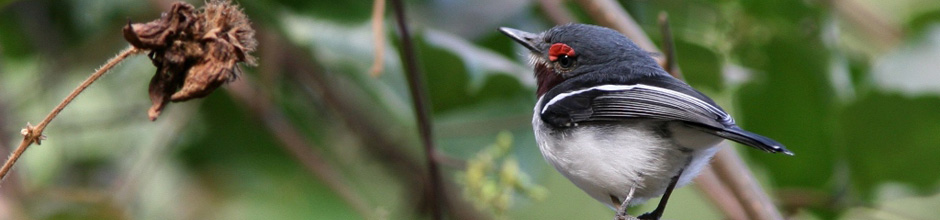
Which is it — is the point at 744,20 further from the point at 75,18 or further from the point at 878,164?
the point at 75,18

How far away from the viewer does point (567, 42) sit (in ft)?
8.69

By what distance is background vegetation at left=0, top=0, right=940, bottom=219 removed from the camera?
132 inches

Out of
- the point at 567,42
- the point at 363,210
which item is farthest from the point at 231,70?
the point at 363,210

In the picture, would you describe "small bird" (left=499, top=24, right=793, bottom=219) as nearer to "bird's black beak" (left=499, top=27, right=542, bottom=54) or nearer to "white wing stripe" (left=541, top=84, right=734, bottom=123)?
"white wing stripe" (left=541, top=84, right=734, bottom=123)

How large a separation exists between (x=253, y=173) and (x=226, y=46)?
2040 mm

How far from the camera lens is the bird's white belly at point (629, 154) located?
229cm

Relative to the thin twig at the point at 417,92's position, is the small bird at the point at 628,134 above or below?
below

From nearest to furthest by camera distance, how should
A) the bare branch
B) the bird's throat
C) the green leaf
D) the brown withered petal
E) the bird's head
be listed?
the brown withered petal, the bird's head, the bird's throat, the green leaf, the bare branch

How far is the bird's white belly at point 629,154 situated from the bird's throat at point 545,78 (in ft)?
1.09

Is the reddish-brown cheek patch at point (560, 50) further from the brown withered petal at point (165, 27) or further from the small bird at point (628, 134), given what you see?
the brown withered petal at point (165, 27)

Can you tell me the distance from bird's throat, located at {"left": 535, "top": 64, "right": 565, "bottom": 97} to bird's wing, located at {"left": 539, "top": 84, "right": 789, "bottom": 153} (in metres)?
0.22

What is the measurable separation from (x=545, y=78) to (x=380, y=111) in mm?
1405

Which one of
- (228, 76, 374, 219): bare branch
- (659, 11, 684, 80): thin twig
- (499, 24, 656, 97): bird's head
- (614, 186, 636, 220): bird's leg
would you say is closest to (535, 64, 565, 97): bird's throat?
(499, 24, 656, 97): bird's head

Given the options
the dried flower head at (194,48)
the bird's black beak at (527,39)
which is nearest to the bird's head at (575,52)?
the bird's black beak at (527,39)
